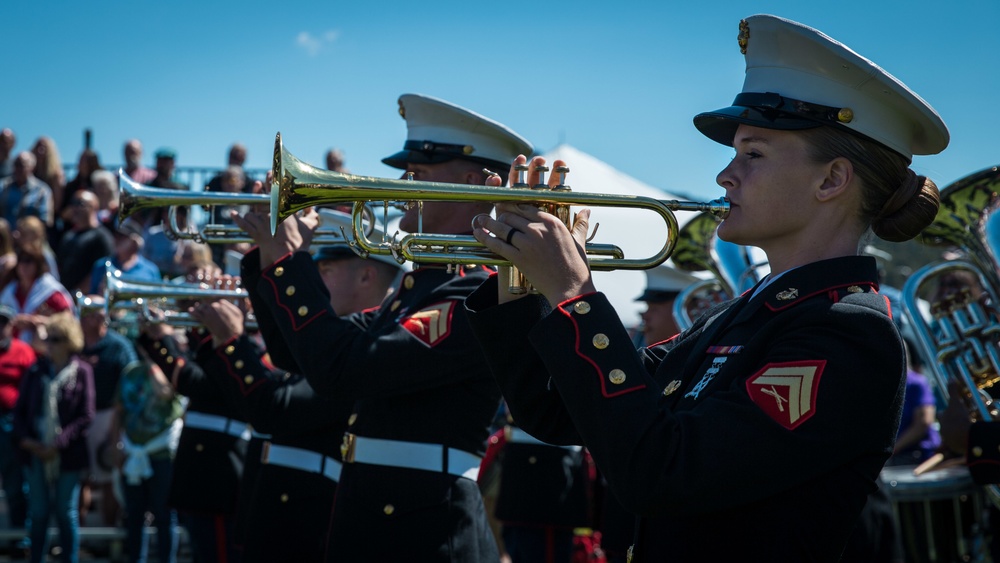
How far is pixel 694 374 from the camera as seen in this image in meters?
2.61

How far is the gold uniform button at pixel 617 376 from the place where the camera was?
7.53 feet

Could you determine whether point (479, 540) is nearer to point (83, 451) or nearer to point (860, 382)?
point (860, 382)

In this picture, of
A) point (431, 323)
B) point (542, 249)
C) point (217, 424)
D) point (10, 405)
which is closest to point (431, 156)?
point (431, 323)

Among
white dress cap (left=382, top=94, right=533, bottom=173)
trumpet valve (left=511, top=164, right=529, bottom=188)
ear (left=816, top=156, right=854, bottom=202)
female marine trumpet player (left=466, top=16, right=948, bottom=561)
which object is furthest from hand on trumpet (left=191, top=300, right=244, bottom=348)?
ear (left=816, top=156, right=854, bottom=202)

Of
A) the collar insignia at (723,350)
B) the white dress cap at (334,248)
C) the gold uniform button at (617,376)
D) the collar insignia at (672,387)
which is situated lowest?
the collar insignia at (672,387)

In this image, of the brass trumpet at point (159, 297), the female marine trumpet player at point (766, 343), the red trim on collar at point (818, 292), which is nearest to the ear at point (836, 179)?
the female marine trumpet player at point (766, 343)

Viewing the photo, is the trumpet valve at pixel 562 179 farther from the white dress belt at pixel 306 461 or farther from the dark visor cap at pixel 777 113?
the white dress belt at pixel 306 461

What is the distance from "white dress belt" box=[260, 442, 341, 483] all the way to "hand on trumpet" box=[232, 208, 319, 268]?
1.33 meters

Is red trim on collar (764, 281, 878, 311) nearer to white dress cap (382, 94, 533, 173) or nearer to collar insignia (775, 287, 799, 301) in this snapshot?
collar insignia (775, 287, 799, 301)

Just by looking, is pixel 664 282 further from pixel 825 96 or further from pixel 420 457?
pixel 825 96

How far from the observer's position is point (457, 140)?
455cm

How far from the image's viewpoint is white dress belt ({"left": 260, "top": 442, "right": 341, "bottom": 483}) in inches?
205

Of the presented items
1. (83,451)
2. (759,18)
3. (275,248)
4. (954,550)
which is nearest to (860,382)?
(759,18)

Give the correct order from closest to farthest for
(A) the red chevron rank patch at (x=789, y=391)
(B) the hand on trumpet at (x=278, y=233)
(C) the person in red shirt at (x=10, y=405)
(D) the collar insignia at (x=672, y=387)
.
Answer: (A) the red chevron rank patch at (x=789, y=391)
(D) the collar insignia at (x=672, y=387)
(B) the hand on trumpet at (x=278, y=233)
(C) the person in red shirt at (x=10, y=405)
